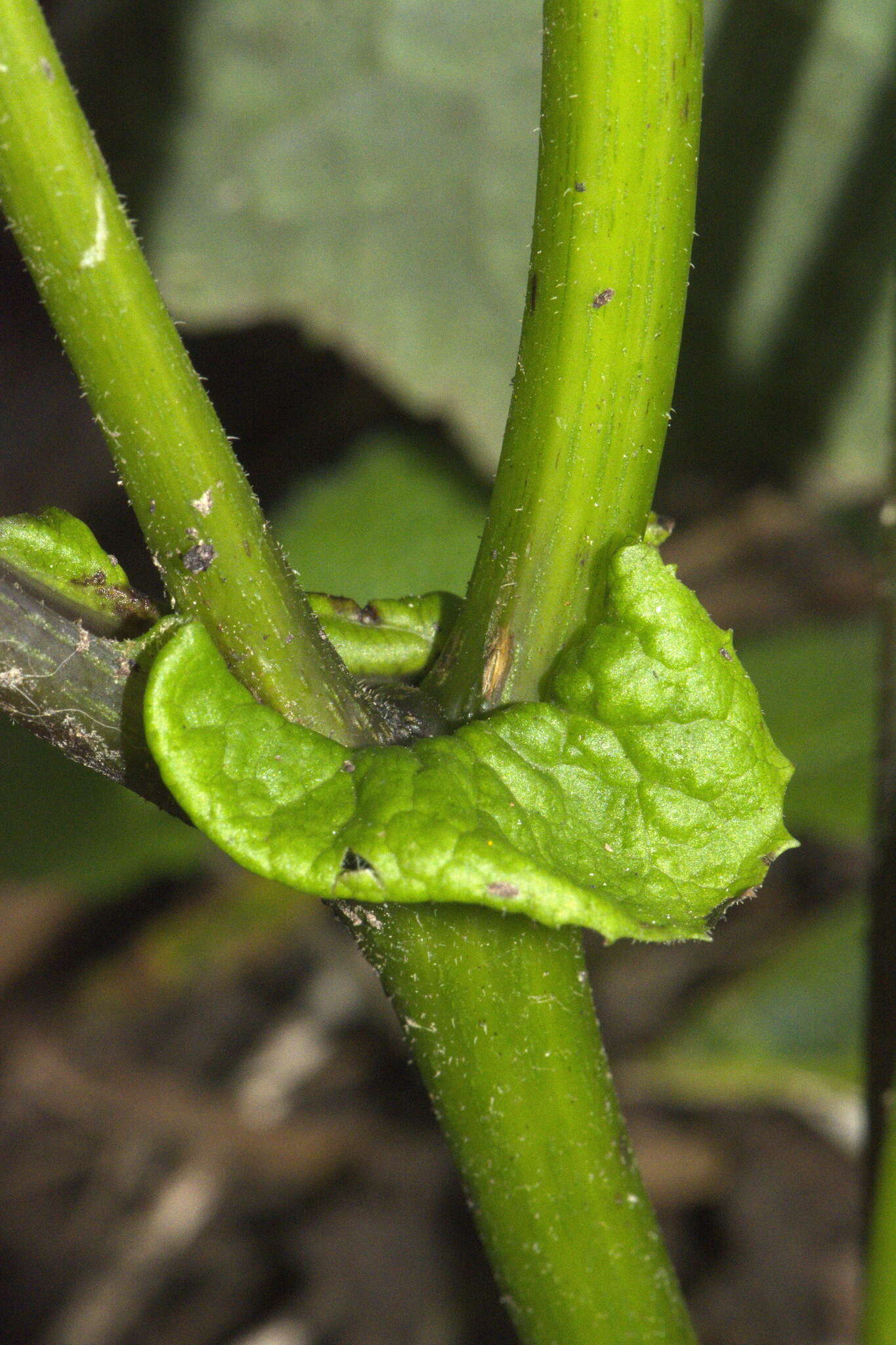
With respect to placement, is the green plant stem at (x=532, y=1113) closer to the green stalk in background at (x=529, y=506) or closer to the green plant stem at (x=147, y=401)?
the green stalk in background at (x=529, y=506)

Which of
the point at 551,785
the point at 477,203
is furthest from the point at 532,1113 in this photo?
the point at 477,203

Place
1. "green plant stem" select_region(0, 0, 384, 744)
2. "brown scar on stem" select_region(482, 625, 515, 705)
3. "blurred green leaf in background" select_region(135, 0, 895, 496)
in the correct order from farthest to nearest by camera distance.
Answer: "blurred green leaf in background" select_region(135, 0, 895, 496) → "brown scar on stem" select_region(482, 625, 515, 705) → "green plant stem" select_region(0, 0, 384, 744)

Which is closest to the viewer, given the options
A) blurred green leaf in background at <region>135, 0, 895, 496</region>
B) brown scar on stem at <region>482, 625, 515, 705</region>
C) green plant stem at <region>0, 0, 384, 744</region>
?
green plant stem at <region>0, 0, 384, 744</region>

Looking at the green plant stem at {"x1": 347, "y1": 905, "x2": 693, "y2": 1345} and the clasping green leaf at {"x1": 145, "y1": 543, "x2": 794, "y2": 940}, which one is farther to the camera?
the green plant stem at {"x1": 347, "y1": 905, "x2": 693, "y2": 1345}

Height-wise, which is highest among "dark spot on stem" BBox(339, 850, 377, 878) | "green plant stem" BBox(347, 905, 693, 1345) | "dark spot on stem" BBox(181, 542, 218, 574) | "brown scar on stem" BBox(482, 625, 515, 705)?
"dark spot on stem" BBox(181, 542, 218, 574)

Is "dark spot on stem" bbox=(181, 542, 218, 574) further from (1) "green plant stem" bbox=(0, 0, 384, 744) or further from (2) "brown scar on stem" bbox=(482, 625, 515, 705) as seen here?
(2) "brown scar on stem" bbox=(482, 625, 515, 705)

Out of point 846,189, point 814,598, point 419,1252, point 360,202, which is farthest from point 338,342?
point 419,1252

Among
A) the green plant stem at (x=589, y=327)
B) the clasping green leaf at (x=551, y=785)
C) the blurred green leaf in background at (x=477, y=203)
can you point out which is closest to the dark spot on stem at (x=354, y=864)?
the clasping green leaf at (x=551, y=785)

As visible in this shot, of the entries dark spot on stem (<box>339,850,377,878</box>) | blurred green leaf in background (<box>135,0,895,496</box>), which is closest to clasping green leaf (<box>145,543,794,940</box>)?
dark spot on stem (<box>339,850,377,878</box>)

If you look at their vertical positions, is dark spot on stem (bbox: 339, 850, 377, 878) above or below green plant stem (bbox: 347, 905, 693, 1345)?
above
